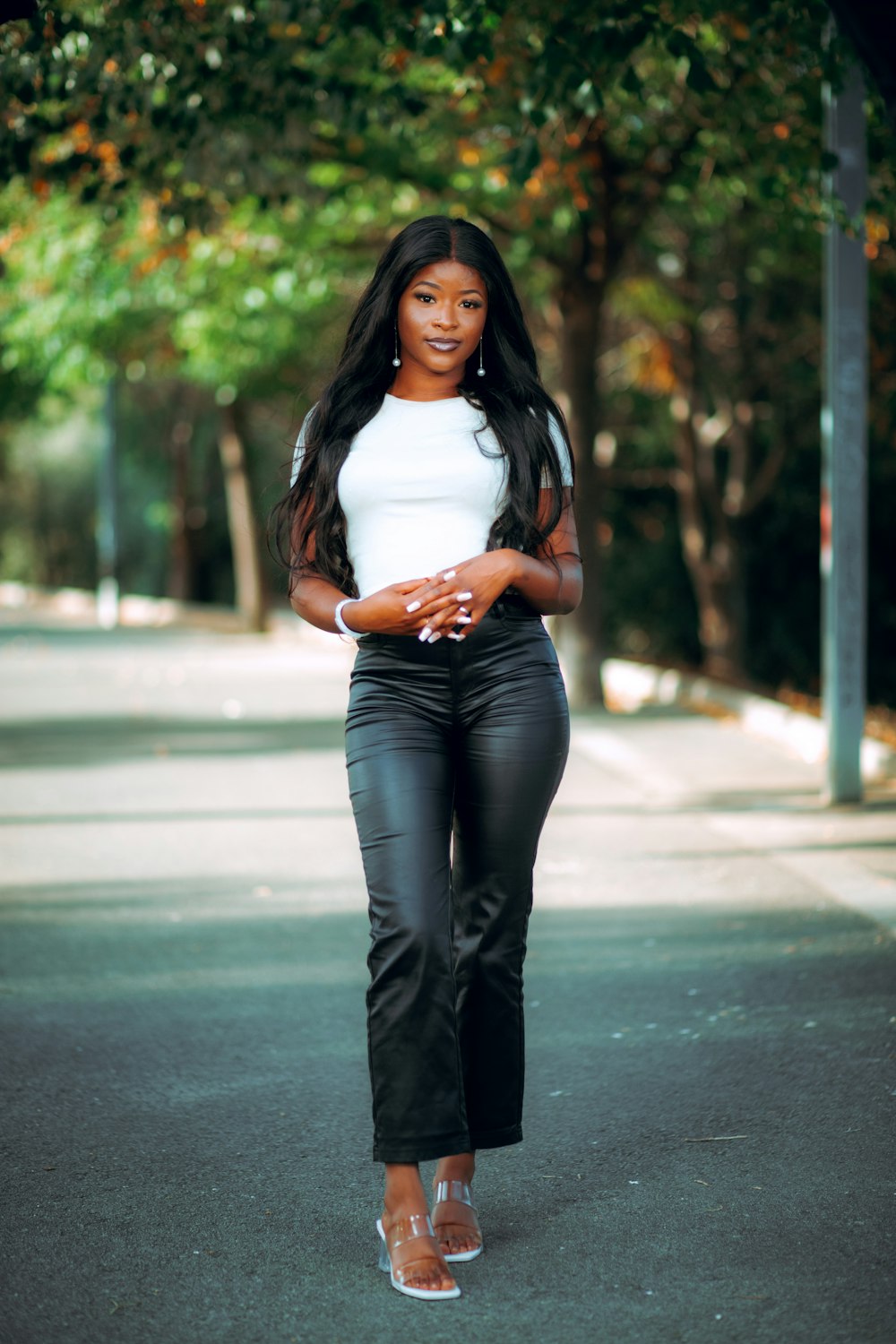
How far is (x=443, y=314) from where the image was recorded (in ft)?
12.1

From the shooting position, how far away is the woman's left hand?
348 cm

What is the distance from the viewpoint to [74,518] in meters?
49.6

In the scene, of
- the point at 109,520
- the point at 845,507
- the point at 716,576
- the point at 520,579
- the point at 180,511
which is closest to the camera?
the point at 520,579

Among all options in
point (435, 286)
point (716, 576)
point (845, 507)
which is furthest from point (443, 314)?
point (716, 576)

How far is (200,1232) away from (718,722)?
9842mm

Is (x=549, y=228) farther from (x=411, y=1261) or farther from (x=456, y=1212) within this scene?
(x=411, y=1261)

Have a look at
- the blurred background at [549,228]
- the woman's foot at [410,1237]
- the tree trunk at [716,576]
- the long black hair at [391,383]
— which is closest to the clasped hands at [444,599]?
the long black hair at [391,383]

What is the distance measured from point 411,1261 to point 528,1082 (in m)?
1.41

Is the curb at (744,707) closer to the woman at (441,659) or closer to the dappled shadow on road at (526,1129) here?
the dappled shadow on road at (526,1129)

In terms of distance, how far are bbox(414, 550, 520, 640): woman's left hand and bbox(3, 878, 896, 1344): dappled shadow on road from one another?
129 centimetres

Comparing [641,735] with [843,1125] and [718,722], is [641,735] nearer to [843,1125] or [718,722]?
[718,722]

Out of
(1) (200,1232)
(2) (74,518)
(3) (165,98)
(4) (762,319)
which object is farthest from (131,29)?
(2) (74,518)

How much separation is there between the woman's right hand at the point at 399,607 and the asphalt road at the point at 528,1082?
4.21 feet

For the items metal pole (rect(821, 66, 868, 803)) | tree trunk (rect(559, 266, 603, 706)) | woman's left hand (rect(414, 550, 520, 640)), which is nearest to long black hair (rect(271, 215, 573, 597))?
woman's left hand (rect(414, 550, 520, 640))
